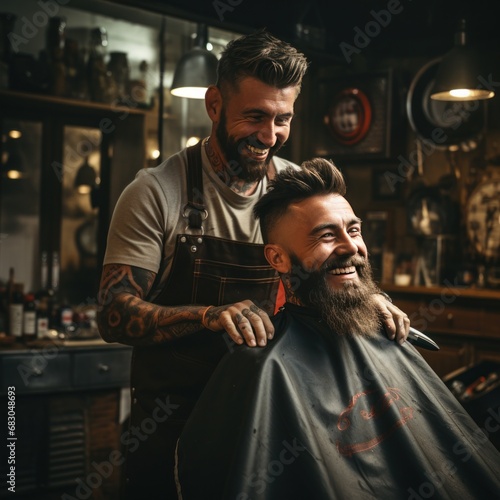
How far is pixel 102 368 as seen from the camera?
4.36 meters

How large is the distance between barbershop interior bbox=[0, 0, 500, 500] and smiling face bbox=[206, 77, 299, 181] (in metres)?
2.19

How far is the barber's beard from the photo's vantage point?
1.97m

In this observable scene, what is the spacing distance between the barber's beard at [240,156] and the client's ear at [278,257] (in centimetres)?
21

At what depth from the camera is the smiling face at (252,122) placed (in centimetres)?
193

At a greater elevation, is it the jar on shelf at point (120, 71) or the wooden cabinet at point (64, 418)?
the jar on shelf at point (120, 71)

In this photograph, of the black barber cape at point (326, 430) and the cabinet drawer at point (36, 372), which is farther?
the cabinet drawer at point (36, 372)

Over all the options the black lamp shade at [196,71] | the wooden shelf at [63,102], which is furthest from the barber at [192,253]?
the wooden shelf at [63,102]

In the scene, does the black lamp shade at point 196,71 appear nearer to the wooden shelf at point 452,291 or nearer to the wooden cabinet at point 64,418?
the wooden cabinet at point 64,418

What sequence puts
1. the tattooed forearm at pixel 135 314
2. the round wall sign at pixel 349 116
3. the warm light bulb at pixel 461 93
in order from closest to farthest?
the tattooed forearm at pixel 135 314
the warm light bulb at pixel 461 93
the round wall sign at pixel 349 116

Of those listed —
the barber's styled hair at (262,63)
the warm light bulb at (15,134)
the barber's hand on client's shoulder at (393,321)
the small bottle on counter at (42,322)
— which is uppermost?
the warm light bulb at (15,134)

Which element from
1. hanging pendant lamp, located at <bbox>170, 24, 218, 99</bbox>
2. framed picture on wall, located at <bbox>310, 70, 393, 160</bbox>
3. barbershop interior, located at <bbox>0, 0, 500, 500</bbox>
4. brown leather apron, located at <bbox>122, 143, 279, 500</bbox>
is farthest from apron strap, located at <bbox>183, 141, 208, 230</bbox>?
framed picture on wall, located at <bbox>310, 70, 393, 160</bbox>

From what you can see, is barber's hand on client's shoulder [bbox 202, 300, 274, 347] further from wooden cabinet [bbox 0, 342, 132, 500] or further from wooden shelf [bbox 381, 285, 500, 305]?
wooden shelf [bbox 381, 285, 500, 305]

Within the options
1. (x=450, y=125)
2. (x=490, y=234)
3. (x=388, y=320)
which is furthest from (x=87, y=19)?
(x=388, y=320)

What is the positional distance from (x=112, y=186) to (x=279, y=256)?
3293mm
